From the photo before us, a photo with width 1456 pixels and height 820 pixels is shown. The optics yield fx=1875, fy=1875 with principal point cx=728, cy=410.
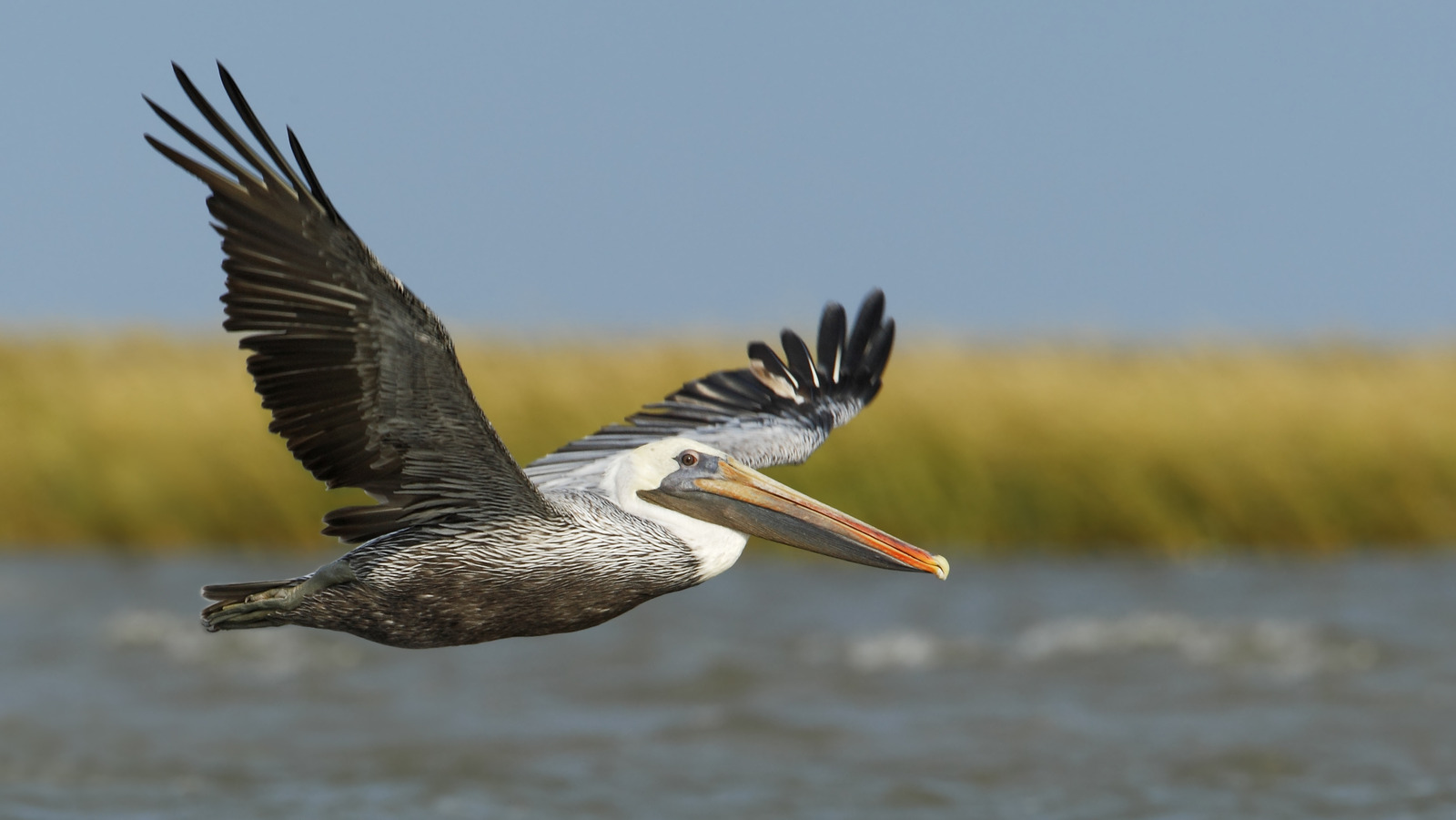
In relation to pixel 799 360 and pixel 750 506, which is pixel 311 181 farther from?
pixel 799 360

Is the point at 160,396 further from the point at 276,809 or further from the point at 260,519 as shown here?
the point at 276,809

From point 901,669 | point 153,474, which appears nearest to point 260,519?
point 153,474

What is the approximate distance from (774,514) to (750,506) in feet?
0.26

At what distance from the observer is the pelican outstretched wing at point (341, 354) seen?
15.8ft

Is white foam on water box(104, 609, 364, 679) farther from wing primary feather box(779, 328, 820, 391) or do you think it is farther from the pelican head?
the pelican head

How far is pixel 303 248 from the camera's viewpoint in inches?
193

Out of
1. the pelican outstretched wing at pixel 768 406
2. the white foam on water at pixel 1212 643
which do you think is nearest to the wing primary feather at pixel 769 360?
the pelican outstretched wing at pixel 768 406

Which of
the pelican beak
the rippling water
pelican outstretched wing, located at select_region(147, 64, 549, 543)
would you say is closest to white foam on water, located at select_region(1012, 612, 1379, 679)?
the rippling water

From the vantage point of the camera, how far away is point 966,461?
1570 cm

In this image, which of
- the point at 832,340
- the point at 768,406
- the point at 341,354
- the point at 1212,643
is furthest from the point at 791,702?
the point at 341,354

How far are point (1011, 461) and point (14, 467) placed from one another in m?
8.80

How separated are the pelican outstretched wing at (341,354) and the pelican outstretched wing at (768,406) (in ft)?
3.52

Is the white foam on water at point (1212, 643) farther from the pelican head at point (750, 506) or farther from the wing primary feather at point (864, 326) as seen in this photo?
the pelican head at point (750, 506)

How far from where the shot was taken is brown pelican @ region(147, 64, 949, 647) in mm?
4871
